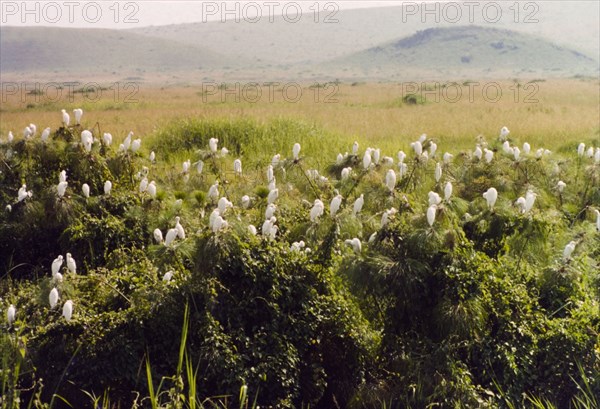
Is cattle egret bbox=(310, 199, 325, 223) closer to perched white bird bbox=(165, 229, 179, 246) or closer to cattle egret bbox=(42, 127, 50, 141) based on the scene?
perched white bird bbox=(165, 229, 179, 246)

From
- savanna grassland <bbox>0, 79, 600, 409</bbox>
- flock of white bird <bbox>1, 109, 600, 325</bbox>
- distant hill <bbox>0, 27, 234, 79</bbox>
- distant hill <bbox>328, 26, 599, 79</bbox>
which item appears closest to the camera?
savanna grassland <bbox>0, 79, 600, 409</bbox>

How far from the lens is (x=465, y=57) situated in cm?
8800

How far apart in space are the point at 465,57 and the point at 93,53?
4907 cm

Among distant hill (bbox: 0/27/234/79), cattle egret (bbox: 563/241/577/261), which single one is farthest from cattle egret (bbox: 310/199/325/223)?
distant hill (bbox: 0/27/234/79)

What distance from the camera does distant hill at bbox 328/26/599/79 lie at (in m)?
83.2

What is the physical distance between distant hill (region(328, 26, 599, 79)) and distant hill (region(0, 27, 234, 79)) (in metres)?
19.2

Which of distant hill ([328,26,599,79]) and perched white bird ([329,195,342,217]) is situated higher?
distant hill ([328,26,599,79])

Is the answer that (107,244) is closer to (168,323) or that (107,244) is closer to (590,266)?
(168,323)

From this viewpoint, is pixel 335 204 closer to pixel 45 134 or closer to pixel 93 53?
pixel 45 134

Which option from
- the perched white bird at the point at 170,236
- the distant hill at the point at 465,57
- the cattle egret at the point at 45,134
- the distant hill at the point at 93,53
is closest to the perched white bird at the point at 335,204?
the perched white bird at the point at 170,236

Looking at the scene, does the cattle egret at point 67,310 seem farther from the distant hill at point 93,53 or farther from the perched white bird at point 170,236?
the distant hill at point 93,53

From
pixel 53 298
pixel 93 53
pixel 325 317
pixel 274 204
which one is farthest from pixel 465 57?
pixel 53 298

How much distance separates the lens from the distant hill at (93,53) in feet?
302

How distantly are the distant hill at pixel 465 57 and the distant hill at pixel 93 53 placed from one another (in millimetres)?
19221
